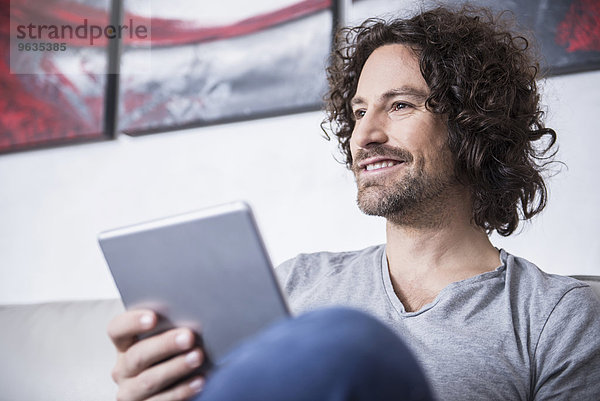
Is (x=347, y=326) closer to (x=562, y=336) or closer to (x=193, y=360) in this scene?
(x=193, y=360)

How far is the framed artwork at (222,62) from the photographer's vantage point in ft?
5.73

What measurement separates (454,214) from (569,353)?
0.41 metres

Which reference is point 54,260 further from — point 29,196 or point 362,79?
point 362,79

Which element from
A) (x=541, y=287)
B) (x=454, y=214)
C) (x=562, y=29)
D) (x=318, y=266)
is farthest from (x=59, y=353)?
(x=562, y=29)

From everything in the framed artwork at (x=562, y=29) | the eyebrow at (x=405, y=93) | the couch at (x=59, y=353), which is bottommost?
the couch at (x=59, y=353)

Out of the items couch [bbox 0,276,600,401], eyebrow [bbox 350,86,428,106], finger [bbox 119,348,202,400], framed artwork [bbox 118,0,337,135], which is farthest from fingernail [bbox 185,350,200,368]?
framed artwork [bbox 118,0,337,135]

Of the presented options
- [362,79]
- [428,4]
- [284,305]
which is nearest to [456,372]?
[284,305]

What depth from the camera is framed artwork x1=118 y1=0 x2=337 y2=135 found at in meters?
1.75

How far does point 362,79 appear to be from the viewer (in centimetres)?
141

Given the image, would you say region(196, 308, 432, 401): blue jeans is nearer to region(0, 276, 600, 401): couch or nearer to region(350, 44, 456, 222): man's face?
region(350, 44, 456, 222): man's face

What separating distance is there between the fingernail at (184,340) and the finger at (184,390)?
0.05m

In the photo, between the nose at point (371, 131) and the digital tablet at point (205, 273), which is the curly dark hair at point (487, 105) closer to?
the nose at point (371, 131)

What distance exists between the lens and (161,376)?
700 millimetres

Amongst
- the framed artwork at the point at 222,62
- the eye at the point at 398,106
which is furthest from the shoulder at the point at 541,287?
the framed artwork at the point at 222,62
